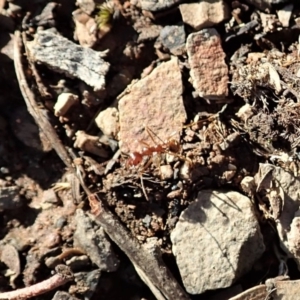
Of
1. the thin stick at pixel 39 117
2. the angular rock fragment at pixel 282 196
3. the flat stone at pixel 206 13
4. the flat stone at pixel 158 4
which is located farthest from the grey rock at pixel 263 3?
the thin stick at pixel 39 117

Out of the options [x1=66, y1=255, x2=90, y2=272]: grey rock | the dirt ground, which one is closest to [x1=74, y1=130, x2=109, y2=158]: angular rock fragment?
the dirt ground

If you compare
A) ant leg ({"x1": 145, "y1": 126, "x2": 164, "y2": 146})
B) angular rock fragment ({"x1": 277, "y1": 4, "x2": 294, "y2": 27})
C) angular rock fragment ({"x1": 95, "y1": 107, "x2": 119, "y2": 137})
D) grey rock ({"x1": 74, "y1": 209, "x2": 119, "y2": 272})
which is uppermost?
angular rock fragment ({"x1": 277, "y1": 4, "x2": 294, "y2": 27})

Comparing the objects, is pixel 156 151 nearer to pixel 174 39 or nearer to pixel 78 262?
pixel 174 39

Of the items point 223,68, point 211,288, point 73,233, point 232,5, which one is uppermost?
point 232,5

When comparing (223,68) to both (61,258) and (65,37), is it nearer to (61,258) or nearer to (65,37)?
(65,37)

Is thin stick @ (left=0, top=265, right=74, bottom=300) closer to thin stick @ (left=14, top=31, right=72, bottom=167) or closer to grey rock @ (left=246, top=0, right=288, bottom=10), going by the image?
thin stick @ (left=14, top=31, right=72, bottom=167)

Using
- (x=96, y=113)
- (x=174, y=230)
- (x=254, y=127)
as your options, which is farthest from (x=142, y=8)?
(x=174, y=230)

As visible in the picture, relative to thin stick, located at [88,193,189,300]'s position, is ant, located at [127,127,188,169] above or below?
above
